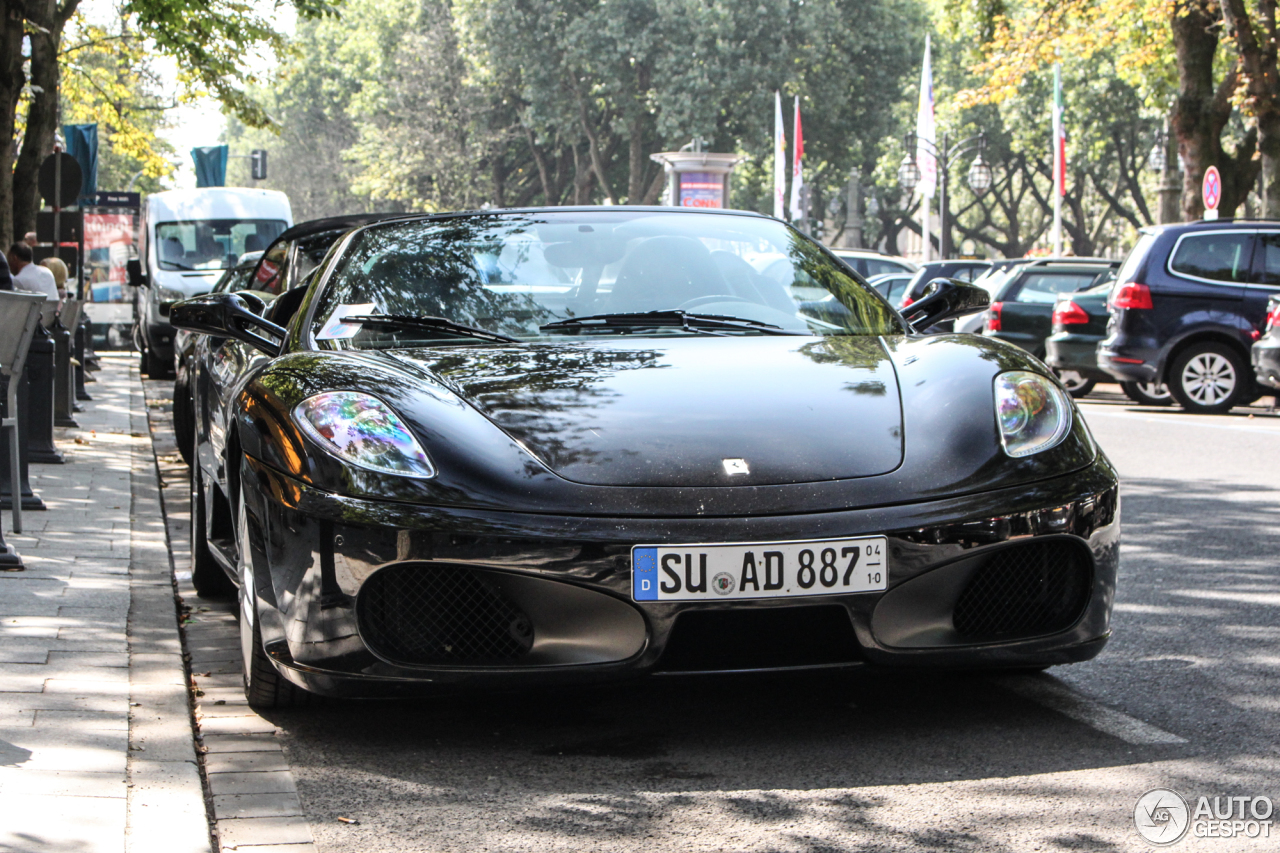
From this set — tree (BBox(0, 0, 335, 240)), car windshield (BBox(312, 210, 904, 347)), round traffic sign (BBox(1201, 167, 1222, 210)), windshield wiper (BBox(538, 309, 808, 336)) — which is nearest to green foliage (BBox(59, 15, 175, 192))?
tree (BBox(0, 0, 335, 240))

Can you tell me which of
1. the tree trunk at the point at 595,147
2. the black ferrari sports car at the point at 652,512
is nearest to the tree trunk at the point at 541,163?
the tree trunk at the point at 595,147

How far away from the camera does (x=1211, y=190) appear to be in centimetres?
2209

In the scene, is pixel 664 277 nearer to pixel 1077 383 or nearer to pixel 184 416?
pixel 184 416

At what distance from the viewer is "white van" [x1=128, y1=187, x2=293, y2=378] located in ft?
73.8

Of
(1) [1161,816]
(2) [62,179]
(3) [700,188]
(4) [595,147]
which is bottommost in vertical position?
(1) [1161,816]

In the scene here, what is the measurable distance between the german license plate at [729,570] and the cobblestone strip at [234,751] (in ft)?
2.92

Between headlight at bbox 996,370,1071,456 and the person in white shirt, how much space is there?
40.1ft

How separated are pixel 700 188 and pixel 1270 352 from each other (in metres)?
18.6

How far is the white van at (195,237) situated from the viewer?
22.5 meters

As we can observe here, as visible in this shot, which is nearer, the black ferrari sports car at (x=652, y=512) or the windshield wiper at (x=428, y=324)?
the black ferrari sports car at (x=652, y=512)

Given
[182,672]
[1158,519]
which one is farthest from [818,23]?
[182,672]

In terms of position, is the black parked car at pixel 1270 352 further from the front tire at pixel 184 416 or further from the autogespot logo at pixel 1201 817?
the autogespot logo at pixel 1201 817

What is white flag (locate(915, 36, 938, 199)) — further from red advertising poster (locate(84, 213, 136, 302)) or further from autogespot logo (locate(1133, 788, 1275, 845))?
autogespot logo (locate(1133, 788, 1275, 845))

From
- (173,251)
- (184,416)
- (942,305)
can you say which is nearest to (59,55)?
(173,251)
